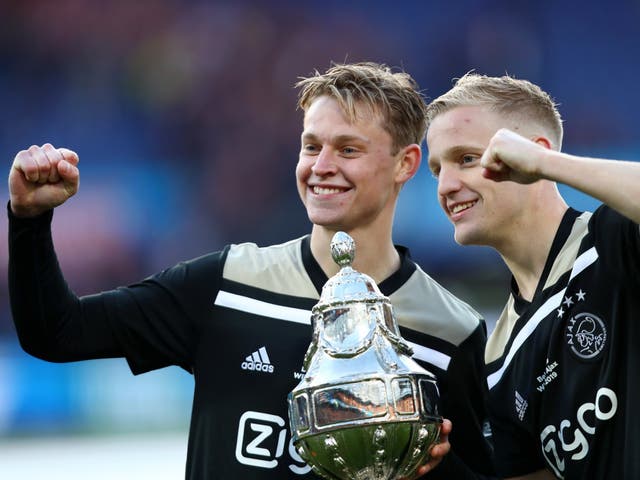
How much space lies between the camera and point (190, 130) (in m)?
7.88

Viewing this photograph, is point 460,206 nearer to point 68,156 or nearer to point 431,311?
point 431,311

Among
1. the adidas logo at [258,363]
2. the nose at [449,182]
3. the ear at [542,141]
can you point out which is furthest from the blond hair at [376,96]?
the adidas logo at [258,363]

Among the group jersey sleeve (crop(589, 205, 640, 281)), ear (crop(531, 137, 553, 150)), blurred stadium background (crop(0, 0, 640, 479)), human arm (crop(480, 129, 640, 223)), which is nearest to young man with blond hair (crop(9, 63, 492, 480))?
ear (crop(531, 137, 553, 150))

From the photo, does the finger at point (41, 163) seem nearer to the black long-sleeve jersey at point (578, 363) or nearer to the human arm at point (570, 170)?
the human arm at point (570, 170)

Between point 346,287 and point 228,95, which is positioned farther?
point 228,95

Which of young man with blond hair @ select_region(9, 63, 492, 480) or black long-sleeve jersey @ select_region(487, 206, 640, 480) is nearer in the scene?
black long-sleeve jersey @ select_region(487, 206, 640, 480)

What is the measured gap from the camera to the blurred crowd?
7.41m

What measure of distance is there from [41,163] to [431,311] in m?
1.18

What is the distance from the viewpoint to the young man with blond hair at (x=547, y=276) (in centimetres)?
210

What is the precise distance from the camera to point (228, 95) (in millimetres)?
8047

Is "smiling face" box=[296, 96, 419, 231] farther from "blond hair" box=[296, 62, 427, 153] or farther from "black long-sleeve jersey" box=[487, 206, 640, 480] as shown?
"black long-sleeve jersey" box=[487, 206, 640, 480]

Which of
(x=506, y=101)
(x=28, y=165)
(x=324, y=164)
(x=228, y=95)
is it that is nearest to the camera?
(x=28, y=165)

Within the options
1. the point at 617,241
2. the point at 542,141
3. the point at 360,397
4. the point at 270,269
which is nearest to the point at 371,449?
the point at 360,397

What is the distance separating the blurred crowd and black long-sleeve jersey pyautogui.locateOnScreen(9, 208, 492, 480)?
→ 14.0 feet
